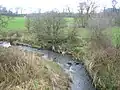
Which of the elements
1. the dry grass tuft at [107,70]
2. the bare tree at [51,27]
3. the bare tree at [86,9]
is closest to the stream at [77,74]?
the dry grass tuft at [107,70]

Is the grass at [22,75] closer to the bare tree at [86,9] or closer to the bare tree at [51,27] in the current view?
the bare tree at [51,27]

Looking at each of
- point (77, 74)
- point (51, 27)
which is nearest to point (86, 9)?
point (51, 27)

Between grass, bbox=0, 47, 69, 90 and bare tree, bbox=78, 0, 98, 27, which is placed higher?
bare tree, bbox=78, 0, 98, 27

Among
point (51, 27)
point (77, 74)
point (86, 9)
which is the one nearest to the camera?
point (77, 74)

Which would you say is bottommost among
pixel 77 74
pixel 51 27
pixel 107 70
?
pixel 77 74

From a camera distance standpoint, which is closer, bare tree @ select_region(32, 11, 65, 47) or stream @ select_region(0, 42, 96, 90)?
stream @ select_region(0, 42, 96, 90)

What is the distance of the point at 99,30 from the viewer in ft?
107

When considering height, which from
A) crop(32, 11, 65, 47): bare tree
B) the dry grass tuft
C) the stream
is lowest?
the stream

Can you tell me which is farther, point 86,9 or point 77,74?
point 86,9

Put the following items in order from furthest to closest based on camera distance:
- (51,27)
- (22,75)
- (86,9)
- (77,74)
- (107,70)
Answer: (86,9)
(51,27)
(77,74)
(107,70)
(22,75)

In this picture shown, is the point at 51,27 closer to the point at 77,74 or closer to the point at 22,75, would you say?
the point at 77,74

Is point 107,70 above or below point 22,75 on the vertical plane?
below

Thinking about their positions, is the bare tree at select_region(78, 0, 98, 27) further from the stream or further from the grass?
the grass

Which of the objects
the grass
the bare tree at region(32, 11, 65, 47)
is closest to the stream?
the grass
